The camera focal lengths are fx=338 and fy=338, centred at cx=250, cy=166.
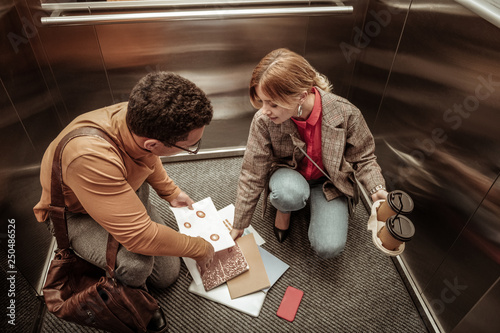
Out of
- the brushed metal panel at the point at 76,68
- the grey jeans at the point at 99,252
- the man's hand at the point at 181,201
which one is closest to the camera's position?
the grey jeans at the point at 99,252

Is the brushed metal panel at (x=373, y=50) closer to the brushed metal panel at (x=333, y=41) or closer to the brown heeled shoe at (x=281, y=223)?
the brushed metal panel at (x=333, y=41)

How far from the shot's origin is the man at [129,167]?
106 cm

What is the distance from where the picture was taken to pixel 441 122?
139cm

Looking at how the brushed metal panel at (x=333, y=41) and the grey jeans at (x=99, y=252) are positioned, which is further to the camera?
the brushed metal panel at (x=333, y=41)

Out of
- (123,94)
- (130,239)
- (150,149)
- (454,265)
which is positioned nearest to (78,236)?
(130,239)

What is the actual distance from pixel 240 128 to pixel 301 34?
2.39 feet

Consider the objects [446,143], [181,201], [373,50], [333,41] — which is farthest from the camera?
[333,41]

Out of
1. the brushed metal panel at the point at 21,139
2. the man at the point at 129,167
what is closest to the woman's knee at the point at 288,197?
the man at the point at 129,167

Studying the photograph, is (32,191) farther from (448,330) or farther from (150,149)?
(448,330)

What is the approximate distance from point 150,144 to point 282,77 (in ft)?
1.78

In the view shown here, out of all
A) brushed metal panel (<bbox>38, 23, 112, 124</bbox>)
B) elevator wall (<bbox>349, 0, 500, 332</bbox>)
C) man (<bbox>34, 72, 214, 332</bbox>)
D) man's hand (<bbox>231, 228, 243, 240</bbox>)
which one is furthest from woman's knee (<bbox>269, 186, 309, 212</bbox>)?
brushed metal panel (<bbox>38, 23, 112, 124</bbox>)

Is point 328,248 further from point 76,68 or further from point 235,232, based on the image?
point 76,68

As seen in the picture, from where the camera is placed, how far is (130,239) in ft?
3.83

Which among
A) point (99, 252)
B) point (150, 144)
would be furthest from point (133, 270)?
point (150, 144)
